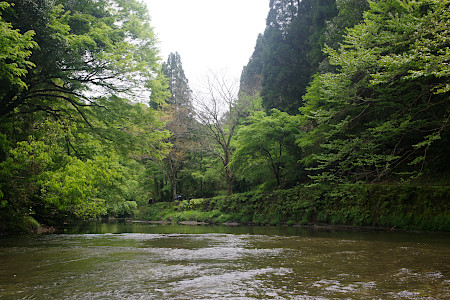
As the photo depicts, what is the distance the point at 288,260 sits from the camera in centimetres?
445

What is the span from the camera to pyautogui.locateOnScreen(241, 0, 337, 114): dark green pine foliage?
77.9ft

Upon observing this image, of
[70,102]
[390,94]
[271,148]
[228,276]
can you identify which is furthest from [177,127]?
[228,276]

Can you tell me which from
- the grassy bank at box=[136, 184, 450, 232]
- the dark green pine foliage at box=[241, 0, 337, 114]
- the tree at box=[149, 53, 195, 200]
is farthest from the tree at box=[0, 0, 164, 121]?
the dark green pine foliage at box=[241, 0, 337, 114]

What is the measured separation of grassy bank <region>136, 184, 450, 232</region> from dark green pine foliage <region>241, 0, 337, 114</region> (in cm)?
767

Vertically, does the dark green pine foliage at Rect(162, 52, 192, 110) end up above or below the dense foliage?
above

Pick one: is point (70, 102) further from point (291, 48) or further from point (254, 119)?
point (291, 48)

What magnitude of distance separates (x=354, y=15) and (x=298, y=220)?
38.4 feet

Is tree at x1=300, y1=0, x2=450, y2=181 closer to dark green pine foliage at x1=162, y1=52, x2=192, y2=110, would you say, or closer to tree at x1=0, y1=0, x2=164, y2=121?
tree at x1=0, y1=0, x2=164, y2=121

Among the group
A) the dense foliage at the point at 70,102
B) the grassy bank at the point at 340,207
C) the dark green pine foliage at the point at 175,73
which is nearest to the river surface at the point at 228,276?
the dense foliage at the point at 70,102

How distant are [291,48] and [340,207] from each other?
50.9 ft

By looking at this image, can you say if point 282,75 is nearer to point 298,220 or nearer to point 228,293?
point 298,220

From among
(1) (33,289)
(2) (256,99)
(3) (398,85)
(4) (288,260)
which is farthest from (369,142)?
(2) (256,99)

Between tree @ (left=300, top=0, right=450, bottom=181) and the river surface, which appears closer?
the river surface

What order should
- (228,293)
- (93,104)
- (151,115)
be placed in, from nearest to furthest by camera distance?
(228,293) < (93,104) < (151,115)
